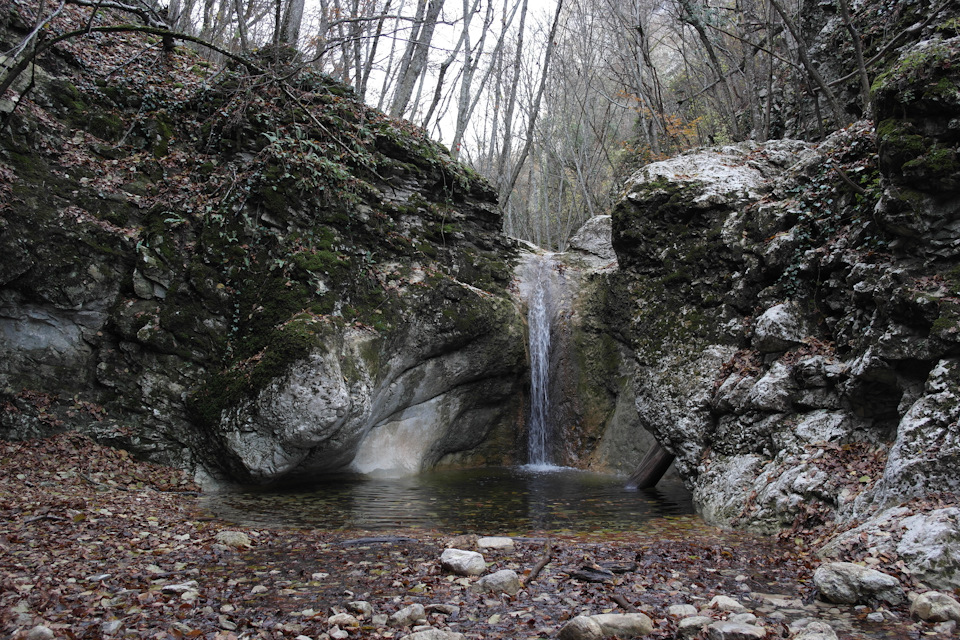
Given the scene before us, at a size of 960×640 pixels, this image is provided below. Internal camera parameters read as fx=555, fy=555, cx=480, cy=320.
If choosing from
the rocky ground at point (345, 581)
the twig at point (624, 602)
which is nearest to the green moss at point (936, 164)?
the rocky ground at point (345, 581)

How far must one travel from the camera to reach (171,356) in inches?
320

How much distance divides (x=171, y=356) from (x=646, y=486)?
301 inches

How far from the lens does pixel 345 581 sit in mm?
3891

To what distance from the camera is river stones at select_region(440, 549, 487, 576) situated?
4.02 m

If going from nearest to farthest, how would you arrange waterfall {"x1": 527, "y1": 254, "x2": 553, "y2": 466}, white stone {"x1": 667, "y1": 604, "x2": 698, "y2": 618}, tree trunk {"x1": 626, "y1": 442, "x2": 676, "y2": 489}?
white stone {"x1": 667, "y1": 604, "x2": 698, "y2": 618} → tree trunk {"x1": 626, "y1": 442, "x2": 676, "y2": 489} → waterfall {"x1": 527, "y1": 254, "x2": 553, "y2": 466}

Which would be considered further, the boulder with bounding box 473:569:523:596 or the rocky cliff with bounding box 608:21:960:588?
the rocky cliff with bounding box 608:21:960:588

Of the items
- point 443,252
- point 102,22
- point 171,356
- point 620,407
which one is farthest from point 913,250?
point 102,22

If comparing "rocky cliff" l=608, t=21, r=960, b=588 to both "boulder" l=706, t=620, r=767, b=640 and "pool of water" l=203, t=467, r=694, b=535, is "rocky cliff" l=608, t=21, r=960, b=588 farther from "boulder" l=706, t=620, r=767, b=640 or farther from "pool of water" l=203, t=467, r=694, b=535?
"boulder" l=706, t=620, r=767, b=640

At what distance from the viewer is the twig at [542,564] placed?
3924mm

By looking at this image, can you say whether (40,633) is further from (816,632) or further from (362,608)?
(816,632)

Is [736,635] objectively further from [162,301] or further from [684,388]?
[162,301]

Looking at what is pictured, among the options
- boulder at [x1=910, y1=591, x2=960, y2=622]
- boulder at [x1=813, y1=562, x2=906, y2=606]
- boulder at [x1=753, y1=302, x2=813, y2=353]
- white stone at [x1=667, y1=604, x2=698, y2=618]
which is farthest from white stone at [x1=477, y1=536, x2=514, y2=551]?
boulder at [x1=753, y1=302, x2=813, y2=353]

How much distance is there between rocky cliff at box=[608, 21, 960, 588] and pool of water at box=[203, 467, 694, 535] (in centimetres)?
106

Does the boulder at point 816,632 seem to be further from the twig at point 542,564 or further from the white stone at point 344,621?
the white stone at point 344,621
